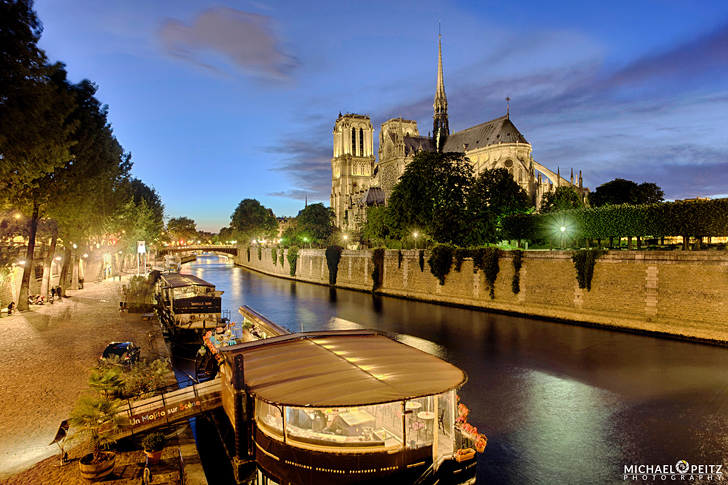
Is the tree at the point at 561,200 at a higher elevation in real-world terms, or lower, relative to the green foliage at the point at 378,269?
higher

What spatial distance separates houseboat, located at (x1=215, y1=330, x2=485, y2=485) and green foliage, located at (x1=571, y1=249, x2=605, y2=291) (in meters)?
18.8

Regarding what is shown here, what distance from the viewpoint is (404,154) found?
242ft

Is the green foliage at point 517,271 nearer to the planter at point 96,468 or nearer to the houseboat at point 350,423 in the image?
the houseboat at point 350,423

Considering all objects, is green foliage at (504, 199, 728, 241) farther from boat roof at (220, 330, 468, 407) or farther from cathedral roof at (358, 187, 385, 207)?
cathedral roof at (358, 187, 385, 207)

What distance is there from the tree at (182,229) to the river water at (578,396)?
13120 cm

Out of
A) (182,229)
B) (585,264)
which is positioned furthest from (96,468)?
(182,229)

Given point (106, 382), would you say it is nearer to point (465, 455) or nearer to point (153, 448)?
point (153, 448)

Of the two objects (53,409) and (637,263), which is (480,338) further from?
(53,409)

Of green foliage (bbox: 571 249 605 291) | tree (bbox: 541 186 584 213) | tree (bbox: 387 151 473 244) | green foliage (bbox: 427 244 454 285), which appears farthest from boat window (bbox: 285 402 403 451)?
tree (bbox: 541 186 584 213)

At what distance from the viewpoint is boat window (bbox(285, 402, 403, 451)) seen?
22.3ft

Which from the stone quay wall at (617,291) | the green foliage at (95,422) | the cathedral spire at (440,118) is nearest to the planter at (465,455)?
the green foliage at (95,422)

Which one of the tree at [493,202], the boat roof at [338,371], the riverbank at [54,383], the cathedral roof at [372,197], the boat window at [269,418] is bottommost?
the riverbank at [54,383]

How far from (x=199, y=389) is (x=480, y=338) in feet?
52.8

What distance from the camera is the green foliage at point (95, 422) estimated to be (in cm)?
746
